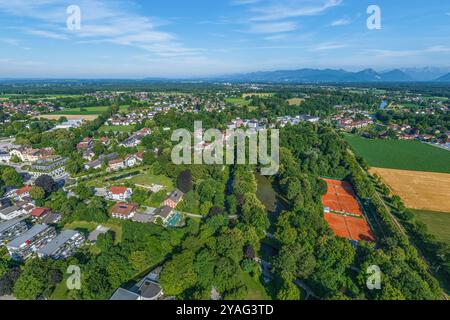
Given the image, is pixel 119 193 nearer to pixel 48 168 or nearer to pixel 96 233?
pixel 96 233

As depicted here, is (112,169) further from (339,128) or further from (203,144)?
(339,128)

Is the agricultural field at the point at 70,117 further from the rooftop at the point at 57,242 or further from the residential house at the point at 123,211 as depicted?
the rooftop at the point at 57,242

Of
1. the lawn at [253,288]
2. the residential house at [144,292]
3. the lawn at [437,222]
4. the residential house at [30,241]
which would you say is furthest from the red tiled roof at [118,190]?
the lawn at [437,222]

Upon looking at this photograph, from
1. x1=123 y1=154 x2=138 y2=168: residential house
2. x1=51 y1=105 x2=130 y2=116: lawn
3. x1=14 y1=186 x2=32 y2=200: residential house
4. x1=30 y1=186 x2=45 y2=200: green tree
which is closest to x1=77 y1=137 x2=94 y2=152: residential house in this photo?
x1=123 y1=154 x2=138 y2=168: residential house

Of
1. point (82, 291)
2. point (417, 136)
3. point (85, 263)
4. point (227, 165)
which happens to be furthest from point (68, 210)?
point (417, 136)

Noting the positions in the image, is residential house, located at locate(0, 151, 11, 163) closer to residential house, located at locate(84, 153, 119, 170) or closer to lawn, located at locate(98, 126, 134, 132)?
residential house, located at locate(84, 153, 119, 170)
